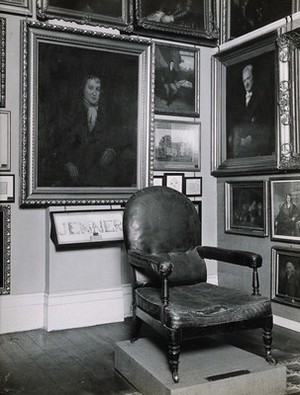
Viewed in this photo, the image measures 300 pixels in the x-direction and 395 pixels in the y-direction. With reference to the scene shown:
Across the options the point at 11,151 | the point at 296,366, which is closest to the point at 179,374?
the point at 296,366

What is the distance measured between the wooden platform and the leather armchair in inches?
4.5

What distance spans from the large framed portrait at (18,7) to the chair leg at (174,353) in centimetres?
338

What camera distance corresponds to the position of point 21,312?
4.69m

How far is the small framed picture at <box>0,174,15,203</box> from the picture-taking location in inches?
181

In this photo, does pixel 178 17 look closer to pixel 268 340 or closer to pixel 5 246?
pixel 5 246

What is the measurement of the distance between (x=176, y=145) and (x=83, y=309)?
2079 millimetres

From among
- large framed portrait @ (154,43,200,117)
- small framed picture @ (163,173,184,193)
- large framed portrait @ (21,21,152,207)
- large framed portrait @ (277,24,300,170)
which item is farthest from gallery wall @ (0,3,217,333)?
large framed portrait @ (277,24,300,170)

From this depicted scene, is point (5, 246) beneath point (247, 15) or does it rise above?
beneath

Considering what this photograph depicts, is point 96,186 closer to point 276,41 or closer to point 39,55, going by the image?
point 39,55

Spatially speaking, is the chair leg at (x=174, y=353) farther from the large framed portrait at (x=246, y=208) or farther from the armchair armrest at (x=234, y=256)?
the large framed portrait at (x=246, y=208)

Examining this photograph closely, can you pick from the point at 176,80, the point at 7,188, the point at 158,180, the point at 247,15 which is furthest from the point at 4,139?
the point at 247,15

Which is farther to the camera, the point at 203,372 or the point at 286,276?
the point at 286,276

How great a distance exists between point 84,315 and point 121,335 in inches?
21.2

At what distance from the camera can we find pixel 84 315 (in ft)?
15.9
